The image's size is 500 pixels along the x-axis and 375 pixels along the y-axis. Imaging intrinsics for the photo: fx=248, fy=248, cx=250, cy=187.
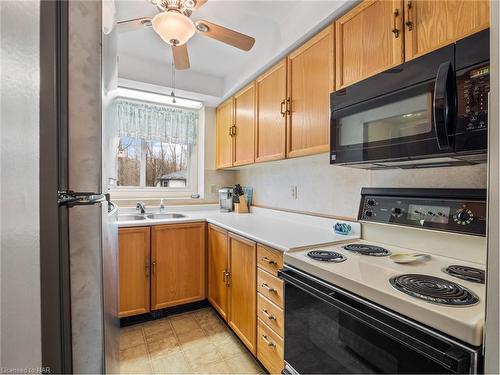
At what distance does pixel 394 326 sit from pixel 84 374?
0.82 meters

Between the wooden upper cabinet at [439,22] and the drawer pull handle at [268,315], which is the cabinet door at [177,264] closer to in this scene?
the drawer pull handle at [268,315]

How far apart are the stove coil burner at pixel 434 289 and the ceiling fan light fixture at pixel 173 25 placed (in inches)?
63.6

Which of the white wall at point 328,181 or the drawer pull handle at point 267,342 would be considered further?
the drawer pull handle at point 267,342

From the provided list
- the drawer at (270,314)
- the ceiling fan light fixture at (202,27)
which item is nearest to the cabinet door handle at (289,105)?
the ceiling fan light fixture at (202,27)

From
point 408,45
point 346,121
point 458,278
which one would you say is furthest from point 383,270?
point 408,45

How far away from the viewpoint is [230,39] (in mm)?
1669

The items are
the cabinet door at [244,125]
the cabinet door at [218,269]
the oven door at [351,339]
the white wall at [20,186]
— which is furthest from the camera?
the cabinet door at [244,125]

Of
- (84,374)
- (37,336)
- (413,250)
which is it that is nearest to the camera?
(37,336)

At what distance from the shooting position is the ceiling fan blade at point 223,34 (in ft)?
5.02

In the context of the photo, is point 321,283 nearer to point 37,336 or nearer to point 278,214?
point 37,336

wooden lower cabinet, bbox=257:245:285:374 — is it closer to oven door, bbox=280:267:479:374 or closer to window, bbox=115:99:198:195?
oven door, bbox=280:267:479:374

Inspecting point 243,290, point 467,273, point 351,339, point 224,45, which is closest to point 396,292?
point 351,339

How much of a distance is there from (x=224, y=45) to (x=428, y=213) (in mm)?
2085

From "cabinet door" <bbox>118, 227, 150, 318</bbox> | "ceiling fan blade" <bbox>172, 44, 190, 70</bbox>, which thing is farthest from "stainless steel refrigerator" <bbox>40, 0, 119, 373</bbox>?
"cabinet door" <bbox>118, 227, 150, 318</bbox>
